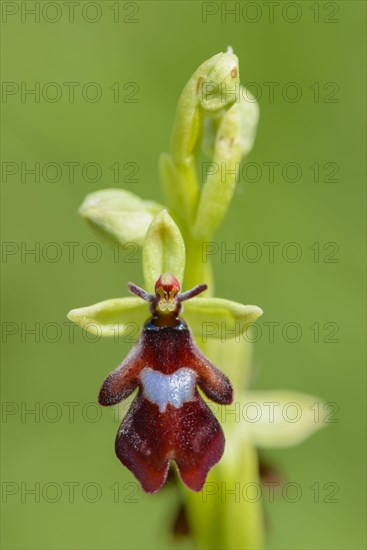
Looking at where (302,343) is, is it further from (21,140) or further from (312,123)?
(21,140)

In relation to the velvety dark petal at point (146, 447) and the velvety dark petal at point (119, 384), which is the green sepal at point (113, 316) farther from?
the velvety dark petal at point (146, 447)

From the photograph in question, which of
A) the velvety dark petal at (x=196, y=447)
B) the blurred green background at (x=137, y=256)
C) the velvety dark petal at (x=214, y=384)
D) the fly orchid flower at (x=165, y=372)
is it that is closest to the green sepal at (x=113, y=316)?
the fly orchid flower at (x=165, y=372)

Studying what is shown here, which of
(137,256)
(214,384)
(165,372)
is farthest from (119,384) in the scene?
(137,256)

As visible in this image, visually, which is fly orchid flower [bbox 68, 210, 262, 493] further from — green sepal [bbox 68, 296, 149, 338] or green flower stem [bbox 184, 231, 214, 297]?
green flower stem [bbox 184, 231, 214, 297]

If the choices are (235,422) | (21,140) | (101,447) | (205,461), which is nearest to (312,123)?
(21,140)

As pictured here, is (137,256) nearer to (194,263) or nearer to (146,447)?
(194,263)

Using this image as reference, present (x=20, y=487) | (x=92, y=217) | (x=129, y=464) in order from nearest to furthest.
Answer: (x=129, y=464)
(x=92, y=217)
(x=20, y=487)

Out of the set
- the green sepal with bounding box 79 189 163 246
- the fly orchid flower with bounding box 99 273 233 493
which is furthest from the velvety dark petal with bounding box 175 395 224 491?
the green sepal with bounding box 79 189 163 246
